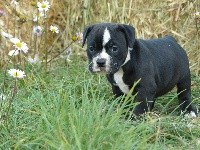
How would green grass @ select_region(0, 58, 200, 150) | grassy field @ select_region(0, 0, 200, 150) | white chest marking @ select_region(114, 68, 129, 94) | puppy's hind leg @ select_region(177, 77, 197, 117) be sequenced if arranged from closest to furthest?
1. green grass @ select_region(0, 58, 200, 150)
2. grassy field @ select_region(0, 0, 200, 150)
3. white chest marking @ select_region(114, 68, 129, 94)
4. puppy's hind leg @ select_region(177, 77, 197, 117)

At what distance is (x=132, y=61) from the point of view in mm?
5441

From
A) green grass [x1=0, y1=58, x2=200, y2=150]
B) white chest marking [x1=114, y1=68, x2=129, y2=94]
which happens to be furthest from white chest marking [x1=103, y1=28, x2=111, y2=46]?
green grass [x1=0, y1=58, x2=200, y2=150]

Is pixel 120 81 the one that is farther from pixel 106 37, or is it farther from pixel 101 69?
pixel 106 37

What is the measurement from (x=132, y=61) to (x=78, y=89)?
3.38 ft

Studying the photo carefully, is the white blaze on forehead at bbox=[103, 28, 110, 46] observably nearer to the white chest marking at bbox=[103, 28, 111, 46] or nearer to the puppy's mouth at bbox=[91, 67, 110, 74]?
the white chest marking at bbox=[103, 28, 111, 46]

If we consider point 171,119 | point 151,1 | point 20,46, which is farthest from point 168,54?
point 151,1

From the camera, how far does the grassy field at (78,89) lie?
408 cm

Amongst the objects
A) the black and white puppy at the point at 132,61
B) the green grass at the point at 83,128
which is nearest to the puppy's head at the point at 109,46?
the black and white puppy at the point at 132,61

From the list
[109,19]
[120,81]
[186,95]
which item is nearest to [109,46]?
[120,81]

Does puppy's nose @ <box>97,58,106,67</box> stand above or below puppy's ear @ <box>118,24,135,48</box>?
below

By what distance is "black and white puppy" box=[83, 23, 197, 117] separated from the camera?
5.27 metres

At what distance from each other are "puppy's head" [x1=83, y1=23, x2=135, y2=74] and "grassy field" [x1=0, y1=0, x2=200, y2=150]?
205mm

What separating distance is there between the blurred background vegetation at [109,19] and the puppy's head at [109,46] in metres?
2.11

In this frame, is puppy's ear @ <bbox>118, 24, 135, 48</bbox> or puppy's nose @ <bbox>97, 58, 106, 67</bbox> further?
puppy's ear @ <bbox>118, 24, 135, 48</bbox>
